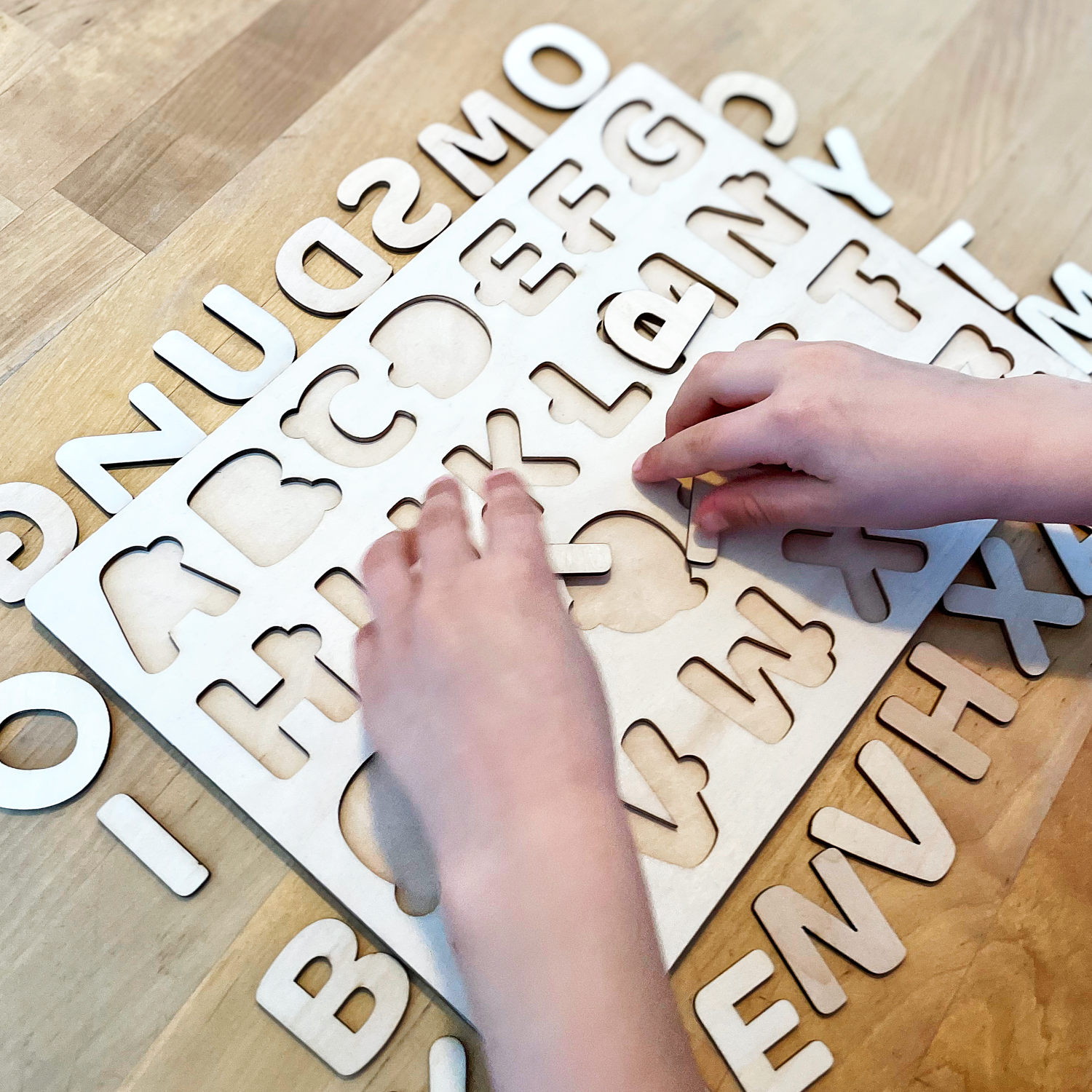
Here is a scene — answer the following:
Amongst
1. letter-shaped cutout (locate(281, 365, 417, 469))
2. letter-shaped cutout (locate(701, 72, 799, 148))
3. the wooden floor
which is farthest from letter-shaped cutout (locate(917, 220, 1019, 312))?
letter-shaped cutout (locate(281, 365, 417, 469))

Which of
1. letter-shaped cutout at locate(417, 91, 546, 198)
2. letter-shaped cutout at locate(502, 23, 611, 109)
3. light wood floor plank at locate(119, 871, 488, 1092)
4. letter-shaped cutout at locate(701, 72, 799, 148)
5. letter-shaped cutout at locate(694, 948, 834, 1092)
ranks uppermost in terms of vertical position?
letter-shaped cutout at locate(701, 72, 799, 148)

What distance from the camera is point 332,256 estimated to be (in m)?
0.53

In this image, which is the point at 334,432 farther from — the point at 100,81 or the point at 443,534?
A: the point at 100,81

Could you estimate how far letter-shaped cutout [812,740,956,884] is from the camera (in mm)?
437

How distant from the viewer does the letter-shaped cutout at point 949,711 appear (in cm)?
46

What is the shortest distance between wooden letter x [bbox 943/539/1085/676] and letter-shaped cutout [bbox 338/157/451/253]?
35 centimetres

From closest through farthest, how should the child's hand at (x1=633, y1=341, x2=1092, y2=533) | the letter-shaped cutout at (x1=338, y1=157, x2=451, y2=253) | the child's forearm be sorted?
the child's forearm → the child's hand at (x1=633, y1=341, x2=1092, y2=533) → the letter-shaped cutout at (x1=338, y1=157, x2=451, y2=253)

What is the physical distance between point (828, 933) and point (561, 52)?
54cm

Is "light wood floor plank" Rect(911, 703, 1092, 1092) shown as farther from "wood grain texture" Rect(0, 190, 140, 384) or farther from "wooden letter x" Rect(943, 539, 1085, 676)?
"wood grain texture" Rect(0, 190, 140, 384)

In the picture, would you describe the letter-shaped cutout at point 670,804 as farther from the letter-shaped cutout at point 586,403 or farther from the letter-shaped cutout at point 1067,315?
the letter-shaped cutout at point 1067,315

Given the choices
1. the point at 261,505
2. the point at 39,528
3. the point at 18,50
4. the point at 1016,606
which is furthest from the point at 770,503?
the point at 18,50

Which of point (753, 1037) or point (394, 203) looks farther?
point (394, 203)

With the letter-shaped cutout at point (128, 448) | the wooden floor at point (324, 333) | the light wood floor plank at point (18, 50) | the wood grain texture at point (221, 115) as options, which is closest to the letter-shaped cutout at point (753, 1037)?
the wooden floor at point (324, 333)

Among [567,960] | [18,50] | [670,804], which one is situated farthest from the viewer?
[18,50]
